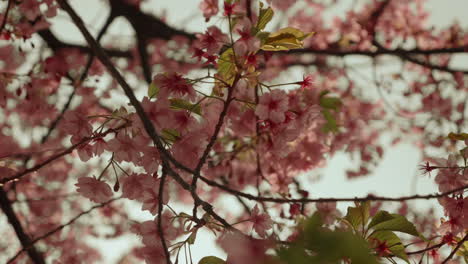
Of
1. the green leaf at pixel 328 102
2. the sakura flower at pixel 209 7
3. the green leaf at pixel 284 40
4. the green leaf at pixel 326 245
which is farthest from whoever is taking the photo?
the green leaf at pixel 328 102

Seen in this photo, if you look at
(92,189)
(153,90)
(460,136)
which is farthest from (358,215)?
(92,189)

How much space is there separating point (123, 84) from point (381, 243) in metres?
1.14

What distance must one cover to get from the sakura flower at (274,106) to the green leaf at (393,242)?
0.60 metres

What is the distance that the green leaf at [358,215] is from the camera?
1.65 m

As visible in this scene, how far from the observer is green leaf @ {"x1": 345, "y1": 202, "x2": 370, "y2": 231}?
1648mm

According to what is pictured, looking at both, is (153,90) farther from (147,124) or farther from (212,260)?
(212,260)

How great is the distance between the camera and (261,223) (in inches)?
66.7

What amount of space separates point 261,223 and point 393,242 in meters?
0.52

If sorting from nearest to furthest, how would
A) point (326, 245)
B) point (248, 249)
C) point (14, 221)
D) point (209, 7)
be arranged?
point (326, 245)
point (248, 249)
point (14, 221)
point (209, 7)

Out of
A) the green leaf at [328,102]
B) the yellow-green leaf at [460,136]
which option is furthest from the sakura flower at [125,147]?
the green leaf at [328,102]

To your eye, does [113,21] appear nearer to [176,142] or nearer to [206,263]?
[176,142]

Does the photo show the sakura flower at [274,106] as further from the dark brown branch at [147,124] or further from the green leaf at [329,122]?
the green leaf at [329,122]

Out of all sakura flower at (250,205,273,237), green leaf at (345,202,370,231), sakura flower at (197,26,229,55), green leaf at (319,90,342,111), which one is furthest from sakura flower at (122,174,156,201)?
green leaf at (319,90,342,111)

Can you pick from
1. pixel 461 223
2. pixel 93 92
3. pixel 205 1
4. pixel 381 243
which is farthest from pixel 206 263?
pixel 93 92
